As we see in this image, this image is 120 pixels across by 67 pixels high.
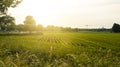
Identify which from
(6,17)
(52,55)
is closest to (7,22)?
(6,17)

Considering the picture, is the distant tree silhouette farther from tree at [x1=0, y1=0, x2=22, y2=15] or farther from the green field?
the green field

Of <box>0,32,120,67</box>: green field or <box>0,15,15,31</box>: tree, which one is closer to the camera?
<box>0,32,120,67</box>: green field

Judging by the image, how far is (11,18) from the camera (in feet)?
224

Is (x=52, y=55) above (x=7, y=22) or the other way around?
the other way around

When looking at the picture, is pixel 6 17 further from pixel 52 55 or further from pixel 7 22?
pixel 52 55

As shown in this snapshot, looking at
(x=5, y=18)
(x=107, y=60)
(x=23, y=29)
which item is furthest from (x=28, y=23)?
(x=107, y=60)

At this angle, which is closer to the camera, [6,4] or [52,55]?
[52,55]

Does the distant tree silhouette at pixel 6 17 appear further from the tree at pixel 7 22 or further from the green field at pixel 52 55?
the green field at pixel 52 55

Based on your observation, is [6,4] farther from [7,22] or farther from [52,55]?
[52,55]

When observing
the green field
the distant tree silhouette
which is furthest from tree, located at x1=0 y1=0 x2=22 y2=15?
the green field

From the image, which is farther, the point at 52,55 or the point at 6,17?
the point at 6,17

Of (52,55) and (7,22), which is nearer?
(52,55)

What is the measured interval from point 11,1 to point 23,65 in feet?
205

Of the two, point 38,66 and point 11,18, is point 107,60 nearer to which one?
point 38,66
